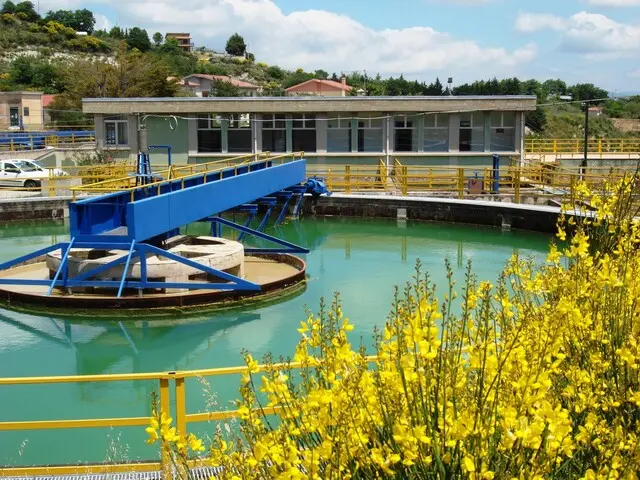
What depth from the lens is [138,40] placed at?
130 meters

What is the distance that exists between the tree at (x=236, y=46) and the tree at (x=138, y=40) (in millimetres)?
28893

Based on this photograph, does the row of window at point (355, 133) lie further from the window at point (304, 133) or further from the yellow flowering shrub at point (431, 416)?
the yellow flowering shrub at point (431, 416)

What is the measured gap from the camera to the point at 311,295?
15.2 meters

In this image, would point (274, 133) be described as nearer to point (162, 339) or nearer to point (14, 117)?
point (162, 339)

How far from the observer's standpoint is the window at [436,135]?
31.9 meters

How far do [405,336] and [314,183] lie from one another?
839 inches

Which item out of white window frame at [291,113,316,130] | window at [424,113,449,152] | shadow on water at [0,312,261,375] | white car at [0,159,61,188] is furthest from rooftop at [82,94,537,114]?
shadow on water at [0,312,261,375]

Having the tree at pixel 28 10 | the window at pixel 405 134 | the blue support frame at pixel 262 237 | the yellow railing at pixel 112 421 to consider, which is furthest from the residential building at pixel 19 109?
the tree at pixel 28 10

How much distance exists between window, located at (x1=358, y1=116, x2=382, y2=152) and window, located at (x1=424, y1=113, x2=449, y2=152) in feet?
5.91

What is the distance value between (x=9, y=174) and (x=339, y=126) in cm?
1261

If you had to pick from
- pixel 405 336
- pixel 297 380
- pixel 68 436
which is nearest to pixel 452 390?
pixel 405 336

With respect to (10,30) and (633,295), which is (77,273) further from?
(10,30)

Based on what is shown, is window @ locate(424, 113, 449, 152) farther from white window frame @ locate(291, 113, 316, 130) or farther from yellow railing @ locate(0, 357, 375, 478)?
yellow railing @ locate(0, 357, 375, 478)

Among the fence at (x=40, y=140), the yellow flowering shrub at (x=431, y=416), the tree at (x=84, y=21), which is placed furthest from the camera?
the tree at (x=84, y=21)
